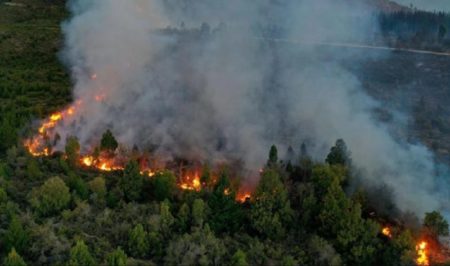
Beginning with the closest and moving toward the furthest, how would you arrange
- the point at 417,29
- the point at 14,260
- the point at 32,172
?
the point at 14,260 < the point at 32,172 < the point at 417,29

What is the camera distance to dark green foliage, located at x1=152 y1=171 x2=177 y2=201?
33.1 m

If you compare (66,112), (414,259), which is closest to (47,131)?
(66,112)

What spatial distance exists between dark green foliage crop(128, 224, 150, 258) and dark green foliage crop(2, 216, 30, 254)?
4781 millimetres

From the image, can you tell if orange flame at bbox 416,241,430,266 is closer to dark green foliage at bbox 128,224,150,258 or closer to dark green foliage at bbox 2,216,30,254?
dark green foliage at bbox 128,224,150,258

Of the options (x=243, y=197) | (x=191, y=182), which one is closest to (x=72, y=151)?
(x=191, y=182)

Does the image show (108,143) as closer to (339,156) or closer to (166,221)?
(166,221)

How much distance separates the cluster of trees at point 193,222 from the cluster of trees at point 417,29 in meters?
37.4

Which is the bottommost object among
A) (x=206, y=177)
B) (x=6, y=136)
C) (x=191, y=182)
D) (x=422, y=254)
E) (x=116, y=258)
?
(x=116, y=258)

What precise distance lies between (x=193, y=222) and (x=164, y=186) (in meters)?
3.67

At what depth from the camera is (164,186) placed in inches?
1304

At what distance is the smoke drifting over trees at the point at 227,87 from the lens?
40.6 meters

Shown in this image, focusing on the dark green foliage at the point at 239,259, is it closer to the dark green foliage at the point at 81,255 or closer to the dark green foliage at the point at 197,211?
the dark green foliage at the point at 197,211

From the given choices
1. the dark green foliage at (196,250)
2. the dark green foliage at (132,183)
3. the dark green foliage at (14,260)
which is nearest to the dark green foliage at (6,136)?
the dark green foliage at (132,183)

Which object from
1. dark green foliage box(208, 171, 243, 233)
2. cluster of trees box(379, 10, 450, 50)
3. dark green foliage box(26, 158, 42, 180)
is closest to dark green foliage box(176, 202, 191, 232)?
dark green foliage box(208, 171, 243, 233)
